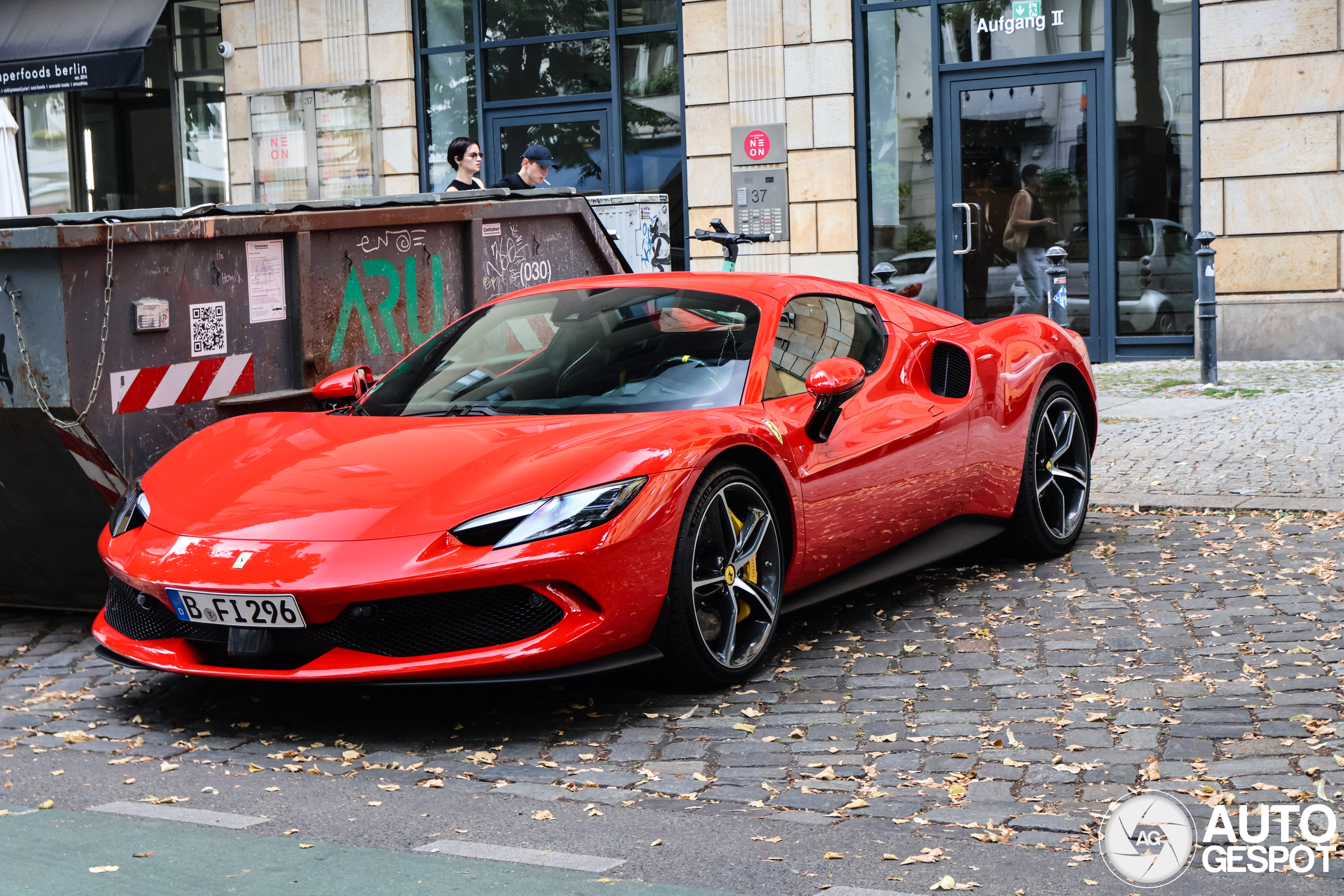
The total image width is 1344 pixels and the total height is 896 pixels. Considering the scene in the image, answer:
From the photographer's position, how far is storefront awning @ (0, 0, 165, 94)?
17672 millimetres

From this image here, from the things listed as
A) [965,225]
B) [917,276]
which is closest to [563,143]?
[917,276]

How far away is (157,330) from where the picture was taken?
577cm

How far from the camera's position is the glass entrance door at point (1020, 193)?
14281mm

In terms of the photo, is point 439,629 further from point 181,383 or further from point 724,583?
point 181,383

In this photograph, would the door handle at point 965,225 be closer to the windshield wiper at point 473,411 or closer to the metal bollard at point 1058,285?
the metal bollard at point 1058,285

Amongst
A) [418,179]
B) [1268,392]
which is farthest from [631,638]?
[418,179]

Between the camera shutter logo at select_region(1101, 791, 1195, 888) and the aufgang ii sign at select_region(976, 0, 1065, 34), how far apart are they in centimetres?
1164

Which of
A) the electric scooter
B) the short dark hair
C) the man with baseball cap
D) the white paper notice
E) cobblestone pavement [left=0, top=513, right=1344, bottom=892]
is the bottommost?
cobblestone pavement [left=0, top=513, right=1344, bottom=892]

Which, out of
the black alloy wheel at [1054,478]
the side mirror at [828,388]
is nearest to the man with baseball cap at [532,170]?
the black alloy wheel at [1054,478]

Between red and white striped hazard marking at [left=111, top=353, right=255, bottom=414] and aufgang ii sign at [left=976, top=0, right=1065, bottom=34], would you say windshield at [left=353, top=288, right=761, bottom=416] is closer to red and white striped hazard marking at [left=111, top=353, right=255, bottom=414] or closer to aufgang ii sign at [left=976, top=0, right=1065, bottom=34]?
red and white striped hazard marking at [left=111, top=353, right=255, bottom=414]

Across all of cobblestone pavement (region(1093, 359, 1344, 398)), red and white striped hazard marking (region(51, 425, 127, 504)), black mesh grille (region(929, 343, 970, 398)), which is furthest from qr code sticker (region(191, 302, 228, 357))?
cobblestone pavement (region(1093, 359, 1344, 398))

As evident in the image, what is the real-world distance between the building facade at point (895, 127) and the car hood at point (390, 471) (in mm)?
8781

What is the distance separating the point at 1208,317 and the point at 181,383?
857 centimetres

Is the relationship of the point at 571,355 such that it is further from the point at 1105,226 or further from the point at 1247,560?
the point at 1105,226
